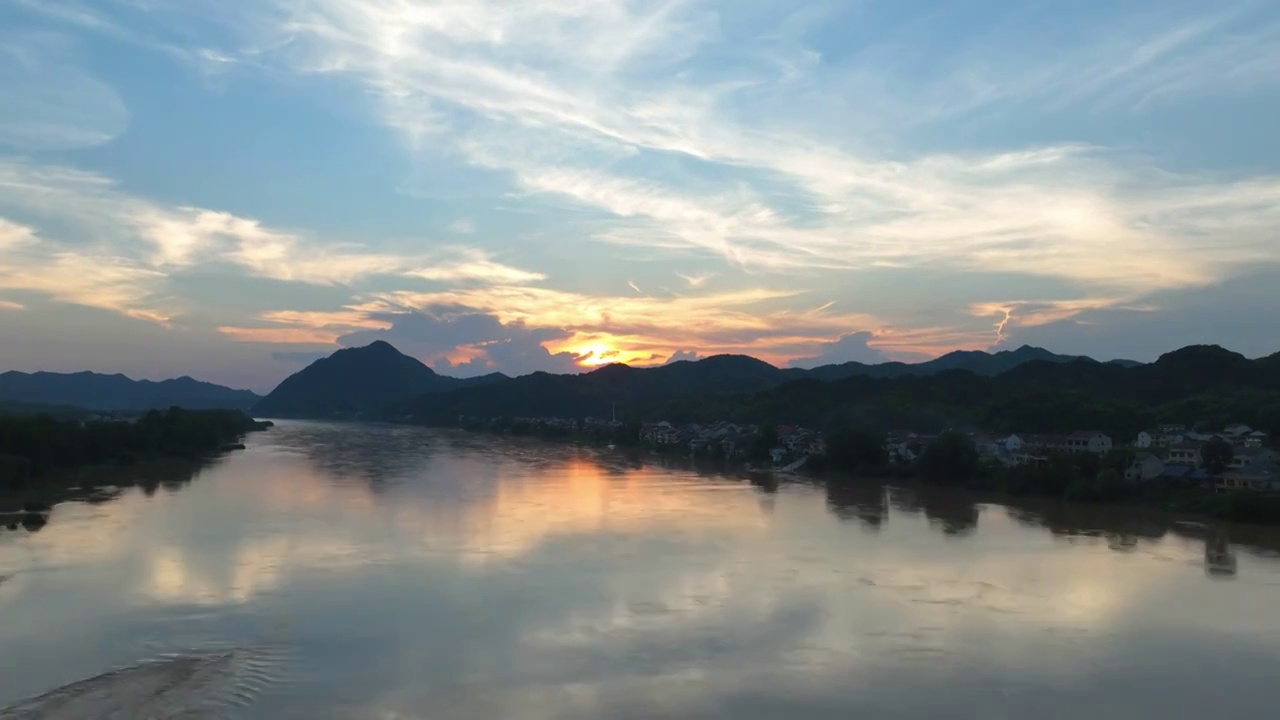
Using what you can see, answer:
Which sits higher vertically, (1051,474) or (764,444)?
(764,444)

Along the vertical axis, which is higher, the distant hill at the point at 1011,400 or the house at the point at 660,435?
the distant hill at the point at 1011,400

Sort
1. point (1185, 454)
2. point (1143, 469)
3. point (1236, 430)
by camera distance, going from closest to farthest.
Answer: point (1143, 469)
point (1185, 454)
point (1236, 430)

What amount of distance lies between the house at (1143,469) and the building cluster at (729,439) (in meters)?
8.78

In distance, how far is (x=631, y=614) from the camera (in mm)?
8516

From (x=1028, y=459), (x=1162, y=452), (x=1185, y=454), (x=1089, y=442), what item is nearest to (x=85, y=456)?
(x=1028, y=459)

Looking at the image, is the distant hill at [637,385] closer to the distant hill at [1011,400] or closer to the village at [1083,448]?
the distant hill at [1011,400]

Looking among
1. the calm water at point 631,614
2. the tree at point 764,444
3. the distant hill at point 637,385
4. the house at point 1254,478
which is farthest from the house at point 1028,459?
the distant hill at point 637,385

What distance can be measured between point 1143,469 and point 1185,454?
2.65 meters

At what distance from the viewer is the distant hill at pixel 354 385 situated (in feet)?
294

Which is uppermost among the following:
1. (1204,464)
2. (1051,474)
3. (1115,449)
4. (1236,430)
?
(1236,430)

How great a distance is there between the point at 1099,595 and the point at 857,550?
3.28m

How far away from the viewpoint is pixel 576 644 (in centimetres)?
755

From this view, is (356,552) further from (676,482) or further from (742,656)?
(676,482)

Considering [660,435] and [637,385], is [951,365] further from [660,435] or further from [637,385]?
[660,435]
